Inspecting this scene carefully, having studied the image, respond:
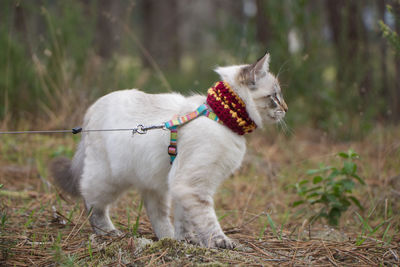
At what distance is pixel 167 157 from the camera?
7.06 ft

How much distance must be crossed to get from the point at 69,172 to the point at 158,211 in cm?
65

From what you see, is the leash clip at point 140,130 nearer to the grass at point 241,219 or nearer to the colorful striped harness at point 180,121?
the colorful striped harness at point 180,121

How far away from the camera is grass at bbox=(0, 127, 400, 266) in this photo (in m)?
1.83

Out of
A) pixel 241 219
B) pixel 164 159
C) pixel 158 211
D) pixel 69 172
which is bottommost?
pixel 241 219

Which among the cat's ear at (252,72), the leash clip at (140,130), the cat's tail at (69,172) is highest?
the cat's ear at (252,72)

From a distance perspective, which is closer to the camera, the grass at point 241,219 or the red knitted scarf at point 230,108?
the grass at point 241,219

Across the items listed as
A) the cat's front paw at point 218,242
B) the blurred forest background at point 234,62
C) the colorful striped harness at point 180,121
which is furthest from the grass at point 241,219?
the colorful striped harness at point 180,121

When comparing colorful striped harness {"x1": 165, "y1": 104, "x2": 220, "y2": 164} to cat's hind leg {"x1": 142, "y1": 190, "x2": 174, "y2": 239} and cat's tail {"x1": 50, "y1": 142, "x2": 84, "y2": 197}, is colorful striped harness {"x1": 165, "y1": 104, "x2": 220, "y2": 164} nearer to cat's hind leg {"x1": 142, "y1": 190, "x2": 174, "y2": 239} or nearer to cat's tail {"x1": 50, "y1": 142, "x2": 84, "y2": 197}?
cat's hind leg {"x1": 142, "y1": 190, "x2": 174, "y2": 239}

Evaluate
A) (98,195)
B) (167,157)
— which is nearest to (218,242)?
(167,157)

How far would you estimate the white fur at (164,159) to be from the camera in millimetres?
1953

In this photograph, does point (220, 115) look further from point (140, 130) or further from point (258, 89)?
point (140, 130)

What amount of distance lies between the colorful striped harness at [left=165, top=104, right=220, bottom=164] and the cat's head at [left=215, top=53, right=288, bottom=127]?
0.20 metres

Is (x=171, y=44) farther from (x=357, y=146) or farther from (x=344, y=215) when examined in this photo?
(x=344, y=215)

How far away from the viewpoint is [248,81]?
2143 mm
